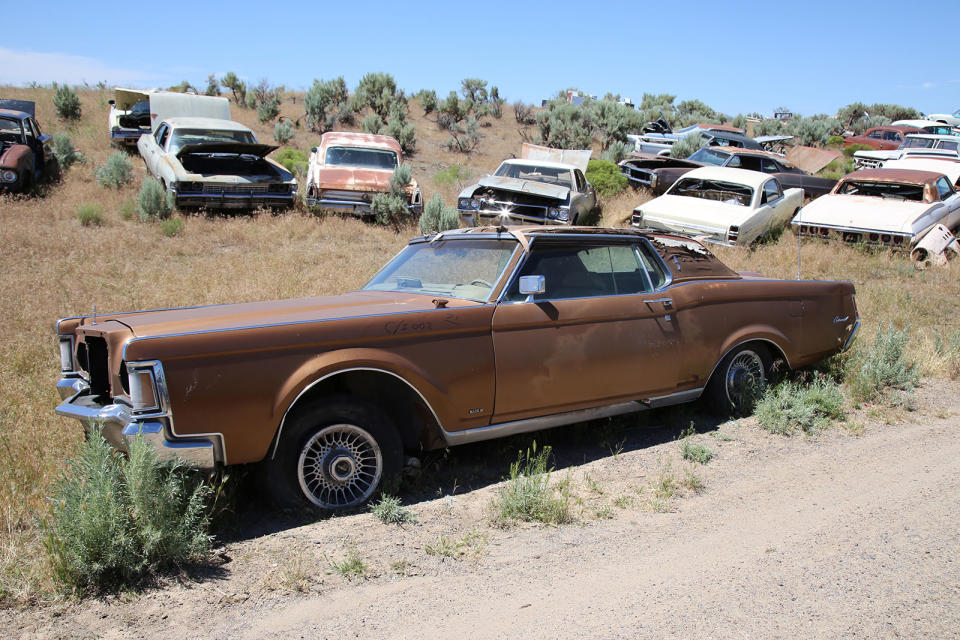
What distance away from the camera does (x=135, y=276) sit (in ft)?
31.2

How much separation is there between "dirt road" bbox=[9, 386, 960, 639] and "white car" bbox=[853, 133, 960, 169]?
2174 cm

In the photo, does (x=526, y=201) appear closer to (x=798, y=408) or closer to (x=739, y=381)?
(x=739, y=381)

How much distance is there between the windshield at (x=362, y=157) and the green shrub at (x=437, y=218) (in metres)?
1.78

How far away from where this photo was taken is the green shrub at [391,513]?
3.98m

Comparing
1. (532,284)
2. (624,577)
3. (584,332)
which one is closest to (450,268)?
(532,284)

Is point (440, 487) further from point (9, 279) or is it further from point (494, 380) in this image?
point (9, 279)

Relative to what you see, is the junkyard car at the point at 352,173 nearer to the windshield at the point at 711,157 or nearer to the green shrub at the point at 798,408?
the windshield at the point at 711,157

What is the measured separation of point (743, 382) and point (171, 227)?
979 centimetres

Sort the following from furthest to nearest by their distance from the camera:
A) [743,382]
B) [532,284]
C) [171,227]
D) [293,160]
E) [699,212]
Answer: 1. [293,160]
2. [699,212]
3. [171,227]
4. [743,382]
5. [532,284]

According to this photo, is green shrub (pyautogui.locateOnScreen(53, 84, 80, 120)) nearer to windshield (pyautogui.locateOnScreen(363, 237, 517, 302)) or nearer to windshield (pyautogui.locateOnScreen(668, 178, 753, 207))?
windshield (pyautogui.locateOnScreen(668, 178, 753, 207))

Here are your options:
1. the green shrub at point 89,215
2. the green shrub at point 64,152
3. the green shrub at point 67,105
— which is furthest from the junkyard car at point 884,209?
the green shrub at point 67,105

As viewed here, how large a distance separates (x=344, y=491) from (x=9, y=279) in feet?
23.7

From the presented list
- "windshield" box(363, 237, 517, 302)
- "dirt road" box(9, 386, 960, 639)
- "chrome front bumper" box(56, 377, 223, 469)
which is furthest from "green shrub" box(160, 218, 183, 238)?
"dirt road" box(9, 386, 960, 639)

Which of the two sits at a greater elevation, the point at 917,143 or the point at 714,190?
the point at 917,143
